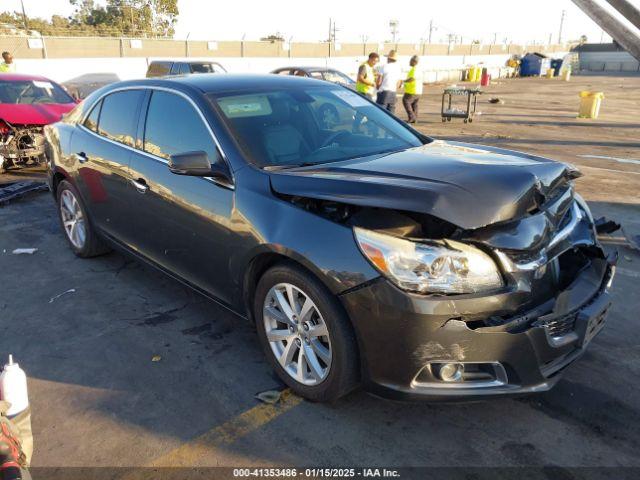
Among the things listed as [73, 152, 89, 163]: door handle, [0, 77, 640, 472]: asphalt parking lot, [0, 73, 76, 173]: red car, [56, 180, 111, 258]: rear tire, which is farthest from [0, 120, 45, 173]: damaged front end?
[0, 77, 640, 472]: asphalt parking lot

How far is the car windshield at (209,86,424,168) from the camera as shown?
10.9 feet

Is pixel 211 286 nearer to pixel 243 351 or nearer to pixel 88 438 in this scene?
pixel 243 351

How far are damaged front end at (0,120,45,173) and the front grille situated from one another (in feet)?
26.2

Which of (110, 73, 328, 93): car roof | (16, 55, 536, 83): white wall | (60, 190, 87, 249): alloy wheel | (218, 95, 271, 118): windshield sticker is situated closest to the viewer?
(218, 95, 271, 118): windshield sticker

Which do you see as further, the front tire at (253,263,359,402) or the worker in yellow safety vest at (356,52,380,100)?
the worker in yellow safety vest at (356,52,380,100)

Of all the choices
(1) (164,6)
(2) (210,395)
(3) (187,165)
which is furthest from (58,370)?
(1) (164,6)

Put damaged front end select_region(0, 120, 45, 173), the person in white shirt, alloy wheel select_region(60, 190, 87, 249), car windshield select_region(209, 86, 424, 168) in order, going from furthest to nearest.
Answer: the person in white shirt, damaged front end select_region(0, 120, 45, 173), alloy wheel select_region(60, 190, 87, 249), car windshield select_region(209, 86, 424, 168)

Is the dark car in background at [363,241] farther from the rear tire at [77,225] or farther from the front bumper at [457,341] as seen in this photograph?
the rear tire at [77,225]

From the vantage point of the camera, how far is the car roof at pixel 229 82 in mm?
3725

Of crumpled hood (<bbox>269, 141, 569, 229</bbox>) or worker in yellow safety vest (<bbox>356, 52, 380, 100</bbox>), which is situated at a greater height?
worker in yellow safety vest (<bbox>356, 52, 380, 100</bbox>)

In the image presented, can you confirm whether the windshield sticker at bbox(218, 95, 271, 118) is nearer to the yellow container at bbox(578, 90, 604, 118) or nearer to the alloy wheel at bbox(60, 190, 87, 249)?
the alloy wheel at bbox(60, 190, 87, 249)

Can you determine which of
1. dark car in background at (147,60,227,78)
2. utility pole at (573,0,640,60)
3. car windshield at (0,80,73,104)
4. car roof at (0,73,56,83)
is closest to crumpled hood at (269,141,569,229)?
utility pole at (573,0,640,60)

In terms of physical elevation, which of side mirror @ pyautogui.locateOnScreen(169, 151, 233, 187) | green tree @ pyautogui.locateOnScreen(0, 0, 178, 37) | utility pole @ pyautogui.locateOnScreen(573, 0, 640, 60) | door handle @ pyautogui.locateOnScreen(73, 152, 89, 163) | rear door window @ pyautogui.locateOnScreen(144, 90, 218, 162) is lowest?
door handle @ pyautogui.locateOnScreen(73, 152, 89, 163)

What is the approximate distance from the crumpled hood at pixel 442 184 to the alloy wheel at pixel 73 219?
282 centimetres
